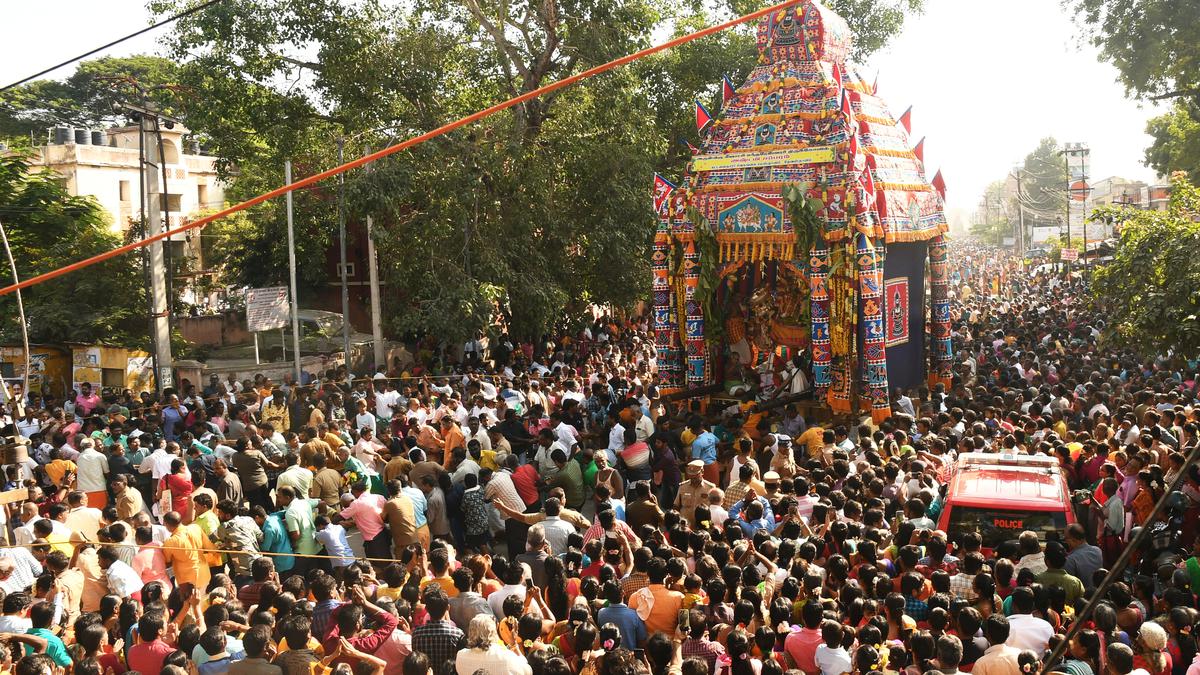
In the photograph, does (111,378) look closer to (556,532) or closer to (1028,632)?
(556,532)

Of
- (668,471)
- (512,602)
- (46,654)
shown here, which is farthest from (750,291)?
(46,654)

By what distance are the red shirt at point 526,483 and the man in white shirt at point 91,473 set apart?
4526mm

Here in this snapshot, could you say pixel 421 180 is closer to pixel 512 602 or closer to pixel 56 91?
pixel 512 602

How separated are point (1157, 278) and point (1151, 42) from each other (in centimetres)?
1442

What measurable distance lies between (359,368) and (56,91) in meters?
38.6

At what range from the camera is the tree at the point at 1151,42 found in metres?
23.6

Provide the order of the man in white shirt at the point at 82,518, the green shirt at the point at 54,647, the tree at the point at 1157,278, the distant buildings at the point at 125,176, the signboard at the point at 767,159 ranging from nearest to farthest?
the green shirt at the point at 54,647, the man in white shirt at the point at 82,518, the tree at the point at 1157,278, the signboard at the point at 767,159, the distant buildings at the point at 125,176

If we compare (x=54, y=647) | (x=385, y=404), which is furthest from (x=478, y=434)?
(x=54, y=647)

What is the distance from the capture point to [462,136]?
21.4m

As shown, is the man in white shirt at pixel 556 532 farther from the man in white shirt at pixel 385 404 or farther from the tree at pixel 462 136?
the tree at pixel 462 136

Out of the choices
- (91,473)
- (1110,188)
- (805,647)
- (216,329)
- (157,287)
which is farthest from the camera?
(1110,188)

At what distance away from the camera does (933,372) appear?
19734 mm

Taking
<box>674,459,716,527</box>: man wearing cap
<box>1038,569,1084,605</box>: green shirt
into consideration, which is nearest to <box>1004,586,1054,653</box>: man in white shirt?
<box>1038,569,1084,605</box>: green shirt

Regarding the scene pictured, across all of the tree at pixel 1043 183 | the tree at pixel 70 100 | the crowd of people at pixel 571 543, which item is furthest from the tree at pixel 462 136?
the tree at pixel 1043 183
